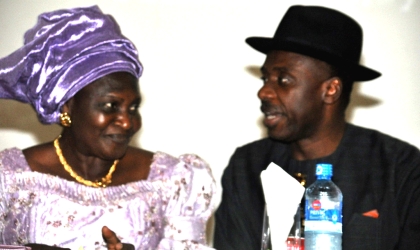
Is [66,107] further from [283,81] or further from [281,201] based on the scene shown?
[281,201]

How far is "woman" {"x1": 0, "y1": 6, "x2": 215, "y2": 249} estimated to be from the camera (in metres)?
2.86

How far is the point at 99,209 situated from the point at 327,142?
3.33 feet

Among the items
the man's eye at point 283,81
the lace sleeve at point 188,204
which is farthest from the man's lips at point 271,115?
the lace sleeve at point 188,204

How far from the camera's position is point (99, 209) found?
9.41 ft

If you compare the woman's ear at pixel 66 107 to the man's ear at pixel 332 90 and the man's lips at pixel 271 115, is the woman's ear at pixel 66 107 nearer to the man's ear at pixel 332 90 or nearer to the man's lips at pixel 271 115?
the man's lips at pixel 271 115

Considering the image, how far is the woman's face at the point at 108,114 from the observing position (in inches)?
113

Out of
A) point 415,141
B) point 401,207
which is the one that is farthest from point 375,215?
point 415,141

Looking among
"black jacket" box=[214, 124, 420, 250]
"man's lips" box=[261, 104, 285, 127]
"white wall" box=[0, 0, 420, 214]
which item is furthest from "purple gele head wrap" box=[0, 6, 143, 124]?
"white wall" box=[0, 0, 420, 214]

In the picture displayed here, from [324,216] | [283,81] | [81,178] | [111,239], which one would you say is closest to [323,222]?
[324,216]

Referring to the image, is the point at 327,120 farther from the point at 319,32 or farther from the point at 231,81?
the point at 231,81

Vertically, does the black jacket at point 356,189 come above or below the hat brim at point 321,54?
below

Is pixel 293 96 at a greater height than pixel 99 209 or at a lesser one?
greater

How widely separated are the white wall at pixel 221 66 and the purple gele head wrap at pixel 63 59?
4.37 ft

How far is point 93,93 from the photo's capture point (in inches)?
113
